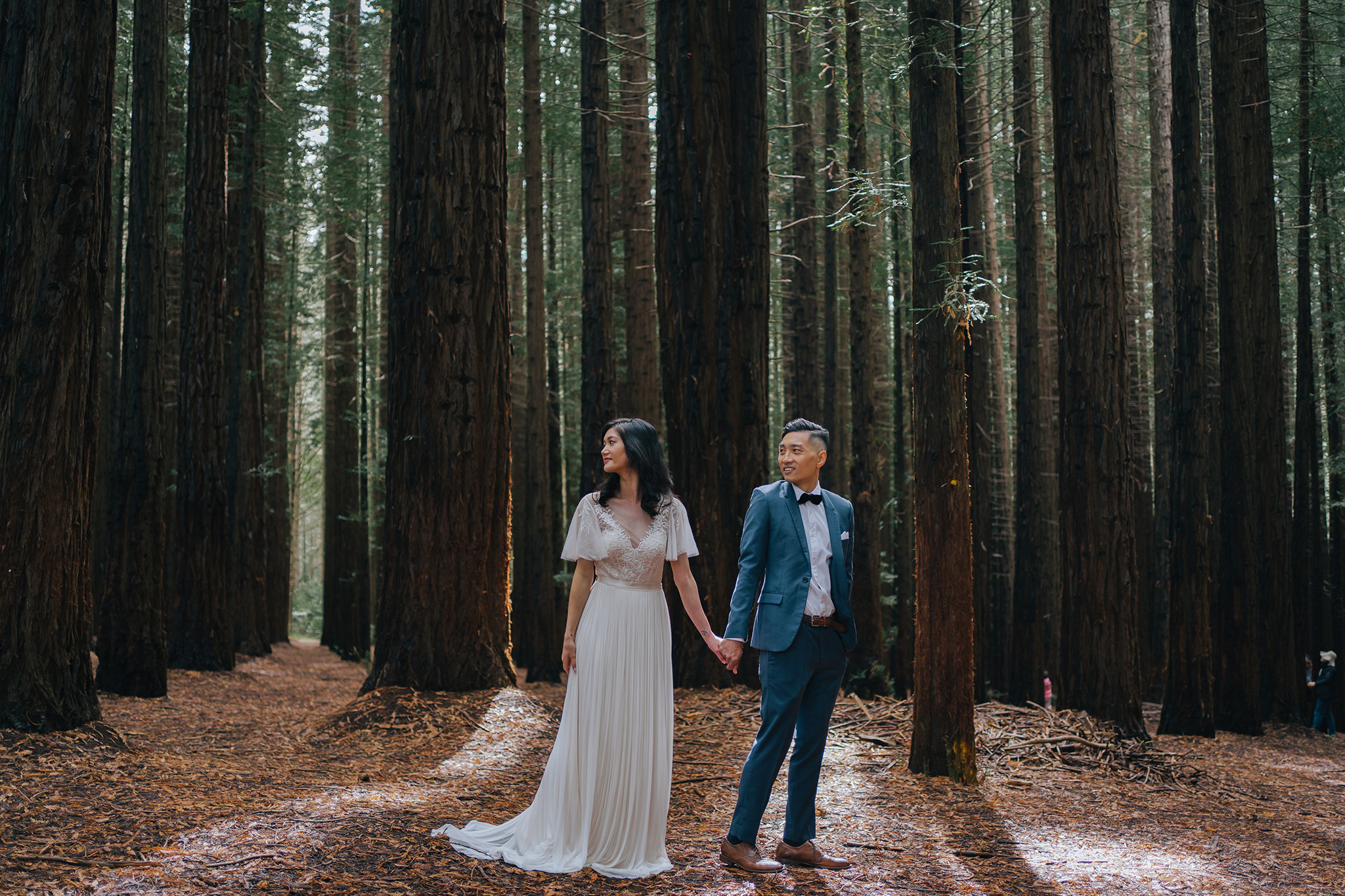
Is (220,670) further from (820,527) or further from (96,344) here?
(820,527)

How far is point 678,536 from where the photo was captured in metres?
4.85

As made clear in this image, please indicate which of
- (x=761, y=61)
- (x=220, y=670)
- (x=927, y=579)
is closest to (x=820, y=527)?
(x=927, y=579)

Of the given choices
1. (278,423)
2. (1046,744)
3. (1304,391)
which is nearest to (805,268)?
(1304,391)

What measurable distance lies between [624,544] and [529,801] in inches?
81.4

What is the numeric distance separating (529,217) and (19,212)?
1062 cm

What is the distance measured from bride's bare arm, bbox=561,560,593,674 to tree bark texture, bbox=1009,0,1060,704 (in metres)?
10.9

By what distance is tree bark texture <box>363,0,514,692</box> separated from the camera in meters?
8.06

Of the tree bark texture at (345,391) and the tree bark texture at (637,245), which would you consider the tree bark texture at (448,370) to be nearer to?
the tree bark texture at (637,245)

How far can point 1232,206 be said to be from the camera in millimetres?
12445

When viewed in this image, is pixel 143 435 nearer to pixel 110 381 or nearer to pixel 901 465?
pixel 110 381

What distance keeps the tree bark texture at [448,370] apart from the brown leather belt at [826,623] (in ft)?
13.4

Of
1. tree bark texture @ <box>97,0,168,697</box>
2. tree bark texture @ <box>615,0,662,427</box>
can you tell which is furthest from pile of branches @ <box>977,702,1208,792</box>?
tree bark texture @ <box>97,0,168,697</box>

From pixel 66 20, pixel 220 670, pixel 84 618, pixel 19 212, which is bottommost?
pixel 220 670

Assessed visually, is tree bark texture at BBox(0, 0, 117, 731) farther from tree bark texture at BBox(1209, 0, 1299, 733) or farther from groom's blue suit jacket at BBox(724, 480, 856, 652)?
tree bark texture at BBox(1209, 0, 1299, 733)
